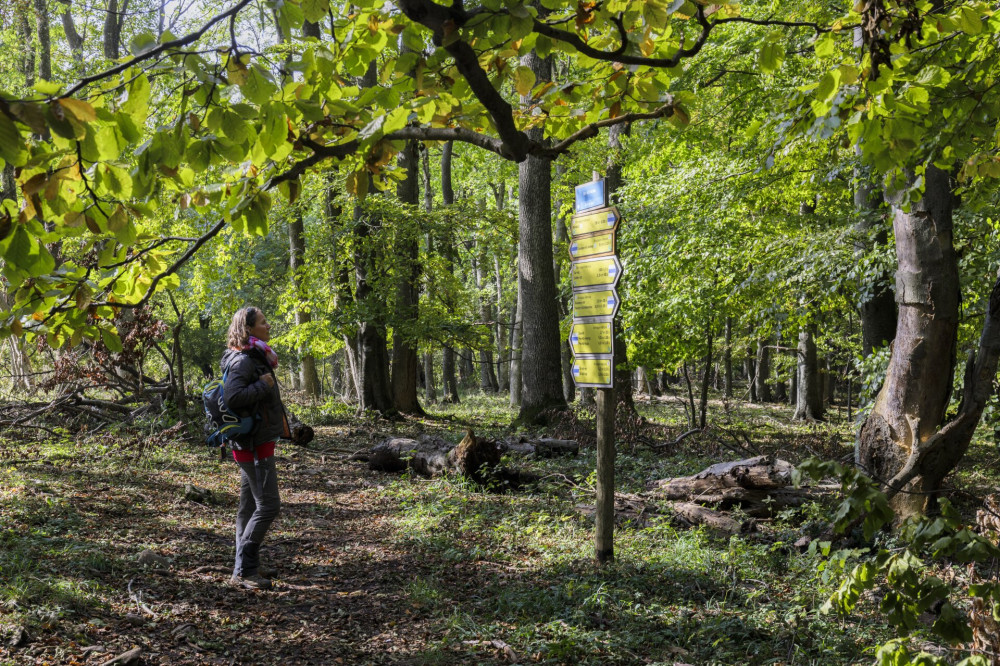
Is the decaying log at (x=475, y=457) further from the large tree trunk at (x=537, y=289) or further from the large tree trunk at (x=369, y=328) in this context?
the large tree trunk at (x=369, y=328)

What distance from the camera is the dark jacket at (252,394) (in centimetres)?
491

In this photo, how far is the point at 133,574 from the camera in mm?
4918

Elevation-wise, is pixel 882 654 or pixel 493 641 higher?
pixel 882 654

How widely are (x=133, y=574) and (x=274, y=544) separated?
1474mm

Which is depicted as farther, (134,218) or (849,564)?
(849,564)

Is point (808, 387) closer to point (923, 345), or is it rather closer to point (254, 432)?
point (923, 345)

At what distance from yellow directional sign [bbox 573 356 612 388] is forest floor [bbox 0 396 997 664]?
59.0 inches

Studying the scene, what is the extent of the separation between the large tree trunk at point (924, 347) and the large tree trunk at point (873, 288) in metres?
3.23

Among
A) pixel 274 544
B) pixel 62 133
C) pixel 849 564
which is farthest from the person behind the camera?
pixel 274 544

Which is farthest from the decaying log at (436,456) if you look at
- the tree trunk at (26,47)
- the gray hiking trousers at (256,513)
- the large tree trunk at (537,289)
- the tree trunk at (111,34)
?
the tree trunk at (26,47)

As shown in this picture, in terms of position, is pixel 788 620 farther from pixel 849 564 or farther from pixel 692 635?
pixel 849 564

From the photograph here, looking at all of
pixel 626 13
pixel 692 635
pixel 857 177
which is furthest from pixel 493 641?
pixel 857 177

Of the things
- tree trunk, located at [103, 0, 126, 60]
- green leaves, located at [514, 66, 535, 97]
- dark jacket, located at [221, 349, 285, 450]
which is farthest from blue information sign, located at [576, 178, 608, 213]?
tree trunk, located at [103, 0, 126, 60]

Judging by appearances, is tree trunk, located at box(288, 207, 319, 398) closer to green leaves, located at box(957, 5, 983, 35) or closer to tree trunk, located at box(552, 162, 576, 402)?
tree trunk, located at box(552, 162, 576, 402)
